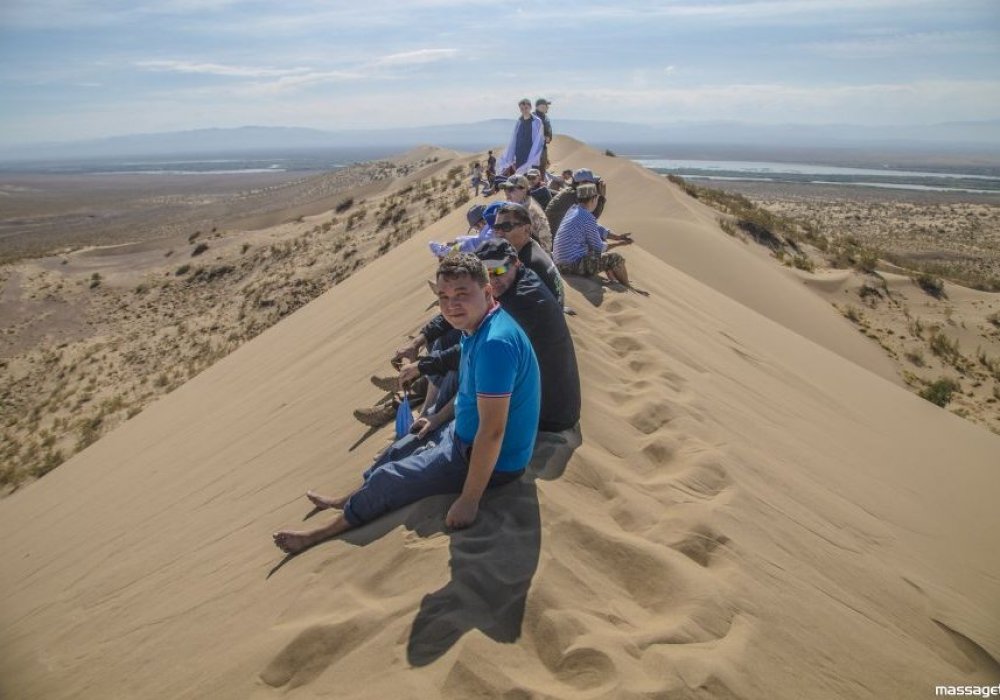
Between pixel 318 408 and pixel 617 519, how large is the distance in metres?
3.00

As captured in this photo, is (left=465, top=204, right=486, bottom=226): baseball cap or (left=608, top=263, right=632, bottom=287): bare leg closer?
(left=465, top=204, right=486, bottom=226): baseball cap

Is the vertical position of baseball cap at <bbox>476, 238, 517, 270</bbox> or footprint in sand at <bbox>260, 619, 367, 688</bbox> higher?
baseball cap at <bbox>476, 238, 517, 270</bbox>

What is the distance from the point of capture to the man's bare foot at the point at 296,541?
2721 millimetres

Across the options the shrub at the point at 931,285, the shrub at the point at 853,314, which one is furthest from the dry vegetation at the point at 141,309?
the shrub at the point at 931,285

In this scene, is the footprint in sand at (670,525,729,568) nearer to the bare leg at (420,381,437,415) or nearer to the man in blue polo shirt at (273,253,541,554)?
the man in blue polo shirt at (273,253,541,554)

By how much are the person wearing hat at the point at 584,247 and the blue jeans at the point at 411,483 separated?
395 cm

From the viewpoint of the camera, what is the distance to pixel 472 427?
8.39 feet

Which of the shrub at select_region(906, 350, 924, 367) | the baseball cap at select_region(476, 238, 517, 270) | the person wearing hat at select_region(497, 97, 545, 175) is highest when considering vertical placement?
the person wearing hat at select_region(497, 97, 545, 175)

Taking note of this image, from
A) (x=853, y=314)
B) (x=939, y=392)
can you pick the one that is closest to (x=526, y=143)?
(x=853, y=314)

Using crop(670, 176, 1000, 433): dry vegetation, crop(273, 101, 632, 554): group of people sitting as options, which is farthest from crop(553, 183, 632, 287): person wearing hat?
crop(670, 176, 1000, 433): dry vegetation

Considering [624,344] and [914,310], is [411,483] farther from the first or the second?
[914,310]

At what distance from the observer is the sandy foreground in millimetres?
2020

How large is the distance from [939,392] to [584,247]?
506cm

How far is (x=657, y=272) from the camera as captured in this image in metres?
7.88
